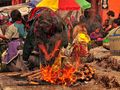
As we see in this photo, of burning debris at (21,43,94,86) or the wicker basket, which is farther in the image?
the wicker basket

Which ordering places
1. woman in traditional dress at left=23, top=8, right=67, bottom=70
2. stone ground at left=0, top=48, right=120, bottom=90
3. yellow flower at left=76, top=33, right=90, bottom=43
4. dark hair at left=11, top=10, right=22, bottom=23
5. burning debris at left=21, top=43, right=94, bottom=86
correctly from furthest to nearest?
yellow flower at left=76, top=33, right=90, bottom=43 < dark hair at left=11, top=10, right=22, bottom=23 < woman in traditional dress at left=23, top=8, right=67, bottom=70 < burning debris at left=21, top=43, right=94, bottom=86 < stone ground at left=0, top=48, right=120, bottom=90

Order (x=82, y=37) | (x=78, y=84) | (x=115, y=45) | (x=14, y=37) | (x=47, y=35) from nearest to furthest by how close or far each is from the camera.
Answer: (x=78, y=84), (x=47, y=35), (x=115, y=45), (x=14, y=37), (x=82, y=37)

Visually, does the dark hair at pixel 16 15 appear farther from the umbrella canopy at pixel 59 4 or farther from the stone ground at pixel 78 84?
the stone ground at pixel 78 84

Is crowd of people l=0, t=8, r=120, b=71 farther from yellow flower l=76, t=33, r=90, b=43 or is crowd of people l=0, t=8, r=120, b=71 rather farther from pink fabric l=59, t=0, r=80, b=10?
yellow flower l=76, t=33, r=90, b=43

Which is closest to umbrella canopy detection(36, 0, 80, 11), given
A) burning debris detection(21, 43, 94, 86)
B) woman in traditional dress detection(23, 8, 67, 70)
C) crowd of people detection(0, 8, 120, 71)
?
crowd of people detection(0, 8, 120, 71)

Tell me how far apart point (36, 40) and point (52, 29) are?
582 mm

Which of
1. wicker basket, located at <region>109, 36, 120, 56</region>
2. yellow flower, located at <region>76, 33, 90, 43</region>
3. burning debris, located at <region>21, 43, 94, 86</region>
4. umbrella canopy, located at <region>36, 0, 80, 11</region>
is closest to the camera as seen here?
burning debris, located at <region>21, 43, 94, 86</region>

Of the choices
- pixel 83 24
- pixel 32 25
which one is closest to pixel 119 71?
pixel 32 25

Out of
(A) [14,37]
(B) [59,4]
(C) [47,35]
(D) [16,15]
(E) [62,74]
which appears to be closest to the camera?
(E) [62,74]

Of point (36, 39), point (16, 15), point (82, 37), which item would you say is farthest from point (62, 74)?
point (82, 37)

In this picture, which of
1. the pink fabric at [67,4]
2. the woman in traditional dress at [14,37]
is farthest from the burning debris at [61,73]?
the pink fabric at [67,4]

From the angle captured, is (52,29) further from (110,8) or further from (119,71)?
(110,8)

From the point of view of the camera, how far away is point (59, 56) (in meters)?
8.32

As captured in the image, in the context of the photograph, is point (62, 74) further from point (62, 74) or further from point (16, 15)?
point (16, 15)
